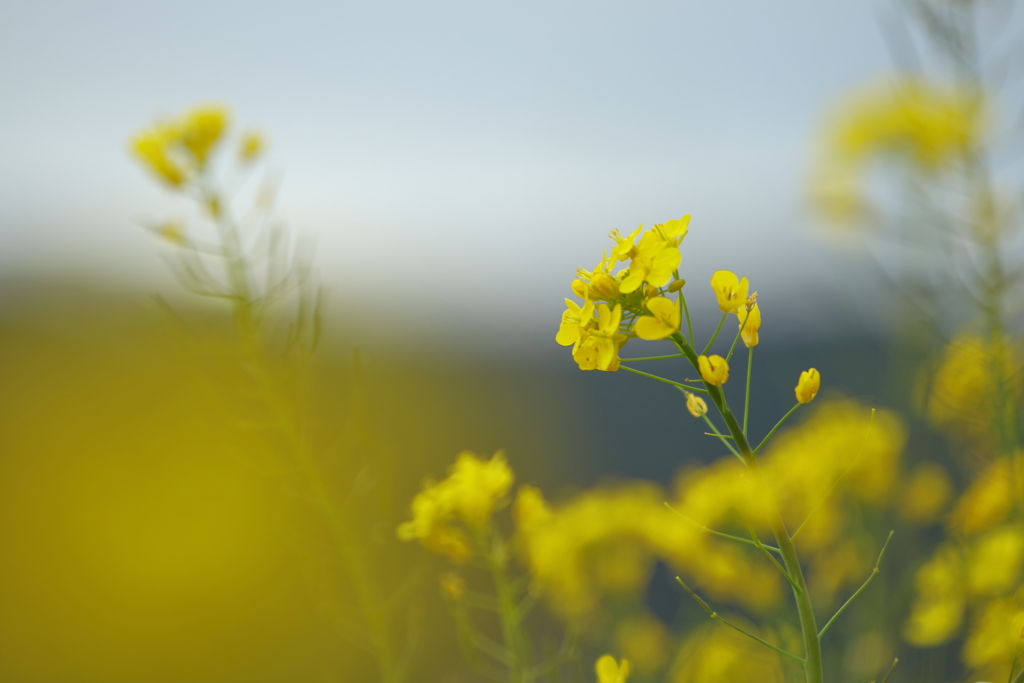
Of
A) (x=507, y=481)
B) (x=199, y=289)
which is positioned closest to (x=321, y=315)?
(x=199, y=289)

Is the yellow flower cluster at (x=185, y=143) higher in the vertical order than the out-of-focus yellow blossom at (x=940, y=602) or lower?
higher

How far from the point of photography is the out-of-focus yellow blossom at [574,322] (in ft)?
2.52

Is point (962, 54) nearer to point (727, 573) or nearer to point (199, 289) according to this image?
point (727, 573)

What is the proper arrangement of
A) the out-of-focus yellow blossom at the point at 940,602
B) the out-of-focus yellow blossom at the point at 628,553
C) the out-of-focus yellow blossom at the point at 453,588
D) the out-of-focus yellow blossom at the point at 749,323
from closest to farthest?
the out-of-focus yellow blossom at the point at 749,323 → the out-of-focus yellow blossom at the point at 453,588 → the out-of-focus yellow blossom at the point at 940,602 → the out-of-focus yellow blossom at the point at 628,553

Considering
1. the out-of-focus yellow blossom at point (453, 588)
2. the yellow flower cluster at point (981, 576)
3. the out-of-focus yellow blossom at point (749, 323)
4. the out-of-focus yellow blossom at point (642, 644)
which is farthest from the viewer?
the out-of-focus yellow blossom at point (642, 644)

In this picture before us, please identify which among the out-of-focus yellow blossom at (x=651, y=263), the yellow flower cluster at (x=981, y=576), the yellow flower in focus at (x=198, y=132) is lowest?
the yellow flower cluster at (x=981, y=576)

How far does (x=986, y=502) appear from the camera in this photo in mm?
1504

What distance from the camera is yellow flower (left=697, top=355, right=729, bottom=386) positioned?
25.4 inches

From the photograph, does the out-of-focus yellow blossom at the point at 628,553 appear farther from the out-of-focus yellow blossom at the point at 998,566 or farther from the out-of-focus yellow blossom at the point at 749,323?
the out-of-focus yellow blossom at the point at 749,323

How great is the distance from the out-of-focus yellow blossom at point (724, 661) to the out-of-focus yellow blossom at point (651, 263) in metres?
0.95

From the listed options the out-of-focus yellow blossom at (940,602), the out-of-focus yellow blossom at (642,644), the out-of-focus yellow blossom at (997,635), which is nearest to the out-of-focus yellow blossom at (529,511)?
the out-of-focus yellow blossom at (997,635)

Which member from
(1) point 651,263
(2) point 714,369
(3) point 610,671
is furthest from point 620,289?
(3) point 610,671

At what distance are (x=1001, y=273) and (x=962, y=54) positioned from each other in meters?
0.54

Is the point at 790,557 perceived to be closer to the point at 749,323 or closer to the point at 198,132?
the point at 749,323
